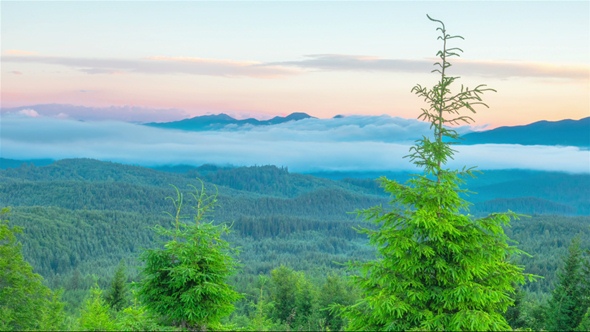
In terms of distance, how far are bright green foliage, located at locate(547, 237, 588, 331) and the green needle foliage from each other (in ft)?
97.4

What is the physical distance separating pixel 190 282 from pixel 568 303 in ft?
117

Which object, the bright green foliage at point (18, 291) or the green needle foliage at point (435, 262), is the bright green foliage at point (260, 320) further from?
the bright green foliage at point (18, 291)

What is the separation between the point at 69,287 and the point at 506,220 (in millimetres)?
155292

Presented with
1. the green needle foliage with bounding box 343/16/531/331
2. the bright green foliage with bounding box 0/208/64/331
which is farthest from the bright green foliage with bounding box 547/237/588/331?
the bright green foliage with bounding box 0/208/64/331

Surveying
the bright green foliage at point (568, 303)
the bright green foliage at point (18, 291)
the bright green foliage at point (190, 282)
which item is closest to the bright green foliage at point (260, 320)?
the bright green foliage at point (190, 282)

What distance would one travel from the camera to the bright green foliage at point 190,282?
59.9 feet

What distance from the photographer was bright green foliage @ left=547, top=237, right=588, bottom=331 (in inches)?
1777

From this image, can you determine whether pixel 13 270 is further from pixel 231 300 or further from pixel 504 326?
pixel 504 326

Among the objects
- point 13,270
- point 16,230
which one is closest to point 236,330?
point 13,270

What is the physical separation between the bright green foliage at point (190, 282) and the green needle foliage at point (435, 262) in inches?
154

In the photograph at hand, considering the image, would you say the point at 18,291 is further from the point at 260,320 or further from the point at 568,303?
the point at 568,303

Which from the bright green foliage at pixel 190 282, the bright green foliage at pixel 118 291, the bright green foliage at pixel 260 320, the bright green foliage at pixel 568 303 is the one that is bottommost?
the bright green foliage at pixel 118 291

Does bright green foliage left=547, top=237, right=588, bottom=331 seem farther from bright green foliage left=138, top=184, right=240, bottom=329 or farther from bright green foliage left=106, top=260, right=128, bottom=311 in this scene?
bright green foliage left=106, top=260, right=128, bottom=311

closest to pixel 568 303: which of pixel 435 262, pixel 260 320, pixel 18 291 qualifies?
pixel 260 320
